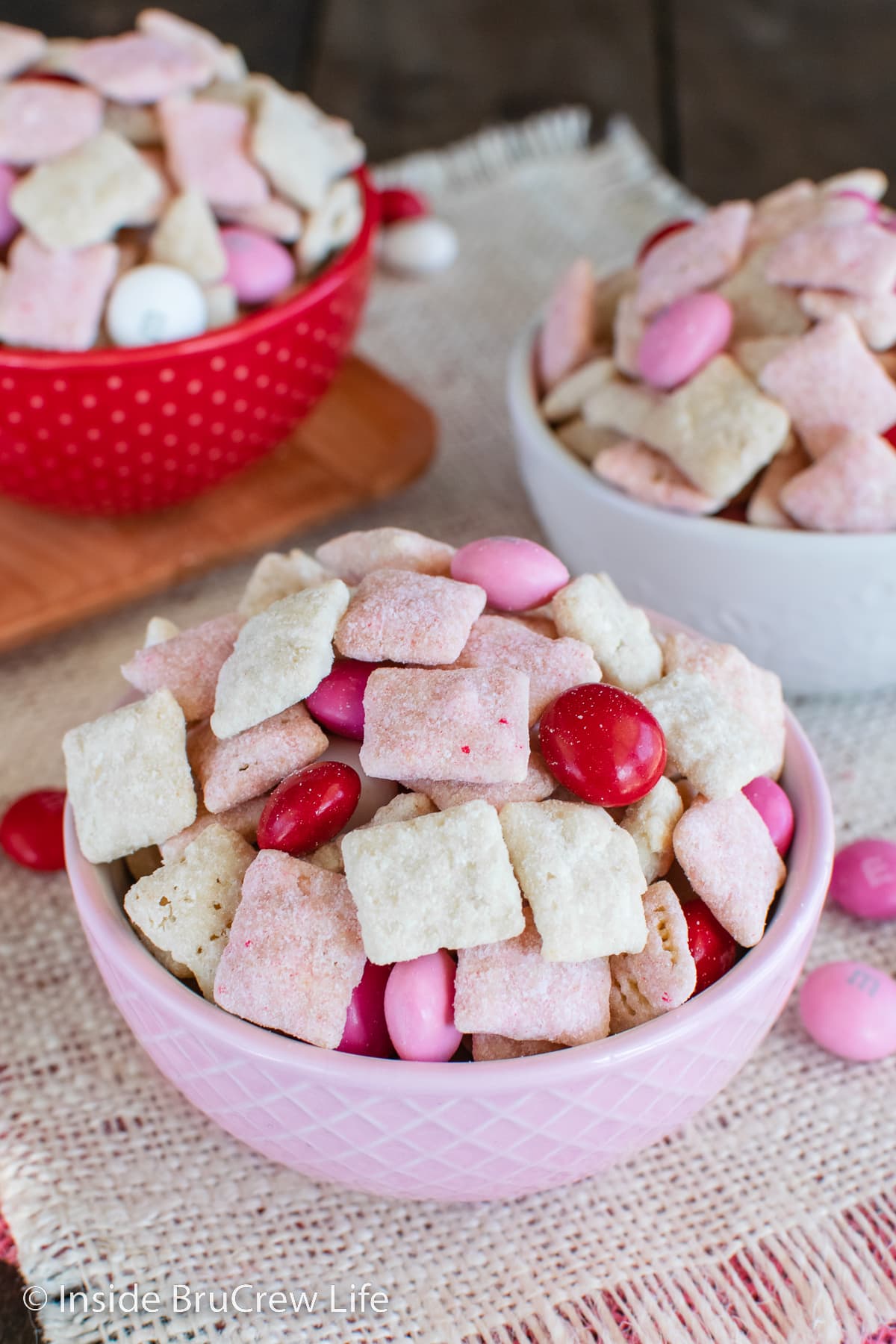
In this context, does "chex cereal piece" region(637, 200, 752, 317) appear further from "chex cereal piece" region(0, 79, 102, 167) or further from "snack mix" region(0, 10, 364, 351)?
"chex cereal piece" region(0, 79, 102, 167)

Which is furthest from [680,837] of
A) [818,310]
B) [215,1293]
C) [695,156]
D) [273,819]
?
[695,156]

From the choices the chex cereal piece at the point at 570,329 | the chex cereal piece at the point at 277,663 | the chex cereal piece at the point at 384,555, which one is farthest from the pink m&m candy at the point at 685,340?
the chex cereal piece at the point at 277,663

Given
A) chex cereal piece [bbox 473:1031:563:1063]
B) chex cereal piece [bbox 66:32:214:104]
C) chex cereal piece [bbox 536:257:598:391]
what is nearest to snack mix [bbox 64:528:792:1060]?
chex cereal piece [bbox 473:1031:563:1063]

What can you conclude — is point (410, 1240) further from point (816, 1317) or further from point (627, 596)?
point (627, 596)

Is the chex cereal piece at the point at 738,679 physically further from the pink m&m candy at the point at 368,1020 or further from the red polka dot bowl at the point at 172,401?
the red polka dot bowl at the point at 172,401

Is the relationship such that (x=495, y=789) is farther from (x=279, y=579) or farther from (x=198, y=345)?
(x=198, y=345)

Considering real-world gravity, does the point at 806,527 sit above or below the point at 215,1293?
above
